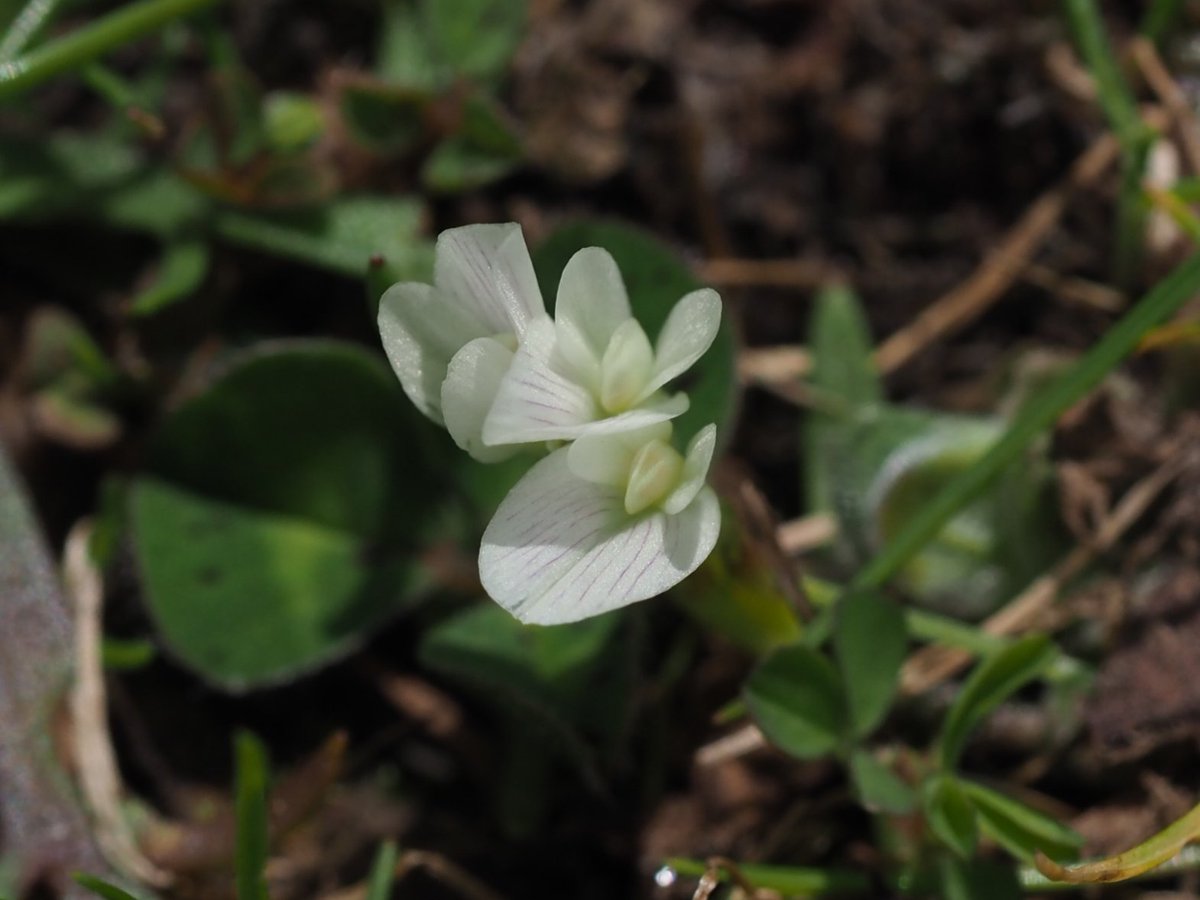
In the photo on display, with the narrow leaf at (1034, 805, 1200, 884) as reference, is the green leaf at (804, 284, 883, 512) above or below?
above

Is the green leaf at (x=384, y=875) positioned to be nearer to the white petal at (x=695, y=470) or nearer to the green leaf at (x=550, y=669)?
the green leaf at (x=550, y=669)

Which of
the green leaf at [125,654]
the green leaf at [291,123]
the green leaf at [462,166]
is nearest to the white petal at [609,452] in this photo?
the green leaf at [125,654]

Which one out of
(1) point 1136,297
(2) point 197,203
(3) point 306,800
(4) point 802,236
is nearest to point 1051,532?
(1) point 1136,297

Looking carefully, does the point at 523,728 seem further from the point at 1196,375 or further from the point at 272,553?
the point at 1196,375

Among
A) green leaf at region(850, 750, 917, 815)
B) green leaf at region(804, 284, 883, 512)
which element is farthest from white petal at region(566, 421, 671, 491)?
green leaf at region(804, 284, 883, 512)

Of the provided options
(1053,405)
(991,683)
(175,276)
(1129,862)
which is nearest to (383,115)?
(175,276)

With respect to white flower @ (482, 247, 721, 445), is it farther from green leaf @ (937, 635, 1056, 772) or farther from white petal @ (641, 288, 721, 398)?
green leaf @ (937, 635, 1056, 772)

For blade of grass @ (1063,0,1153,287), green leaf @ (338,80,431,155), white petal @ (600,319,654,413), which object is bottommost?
blade of grass @ (1063,0,1153,287)
